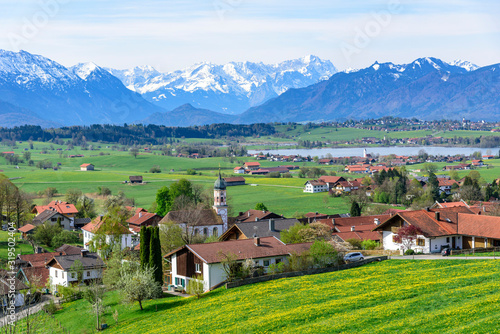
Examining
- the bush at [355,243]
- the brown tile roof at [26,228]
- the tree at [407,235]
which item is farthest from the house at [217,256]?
the brown tile roof at [26,228]

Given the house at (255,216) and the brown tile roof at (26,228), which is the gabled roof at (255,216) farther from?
the brown tile roof at (26,228)

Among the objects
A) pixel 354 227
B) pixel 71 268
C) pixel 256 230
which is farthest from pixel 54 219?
pixel 354 227

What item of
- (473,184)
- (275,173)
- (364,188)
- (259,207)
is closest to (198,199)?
(259,207)

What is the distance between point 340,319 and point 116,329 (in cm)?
1455

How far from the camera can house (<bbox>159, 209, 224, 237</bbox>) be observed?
223ft

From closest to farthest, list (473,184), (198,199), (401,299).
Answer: (401,299) → (198,199) → (473,184)

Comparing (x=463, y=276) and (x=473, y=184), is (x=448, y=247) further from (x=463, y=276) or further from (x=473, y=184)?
(x=473, y=184)

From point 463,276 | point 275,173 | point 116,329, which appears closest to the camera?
point 463,276

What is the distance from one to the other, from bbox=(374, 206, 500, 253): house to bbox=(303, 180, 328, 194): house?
73788 mm

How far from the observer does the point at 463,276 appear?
31641 mm

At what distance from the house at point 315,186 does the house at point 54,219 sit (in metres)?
54.5

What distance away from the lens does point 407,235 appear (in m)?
45.8

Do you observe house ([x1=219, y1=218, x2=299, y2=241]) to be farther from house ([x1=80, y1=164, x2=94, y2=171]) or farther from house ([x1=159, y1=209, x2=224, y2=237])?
house ([x1=80, y1=164, x2=94, y2=171])

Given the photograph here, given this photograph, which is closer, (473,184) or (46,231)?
(46,231)
